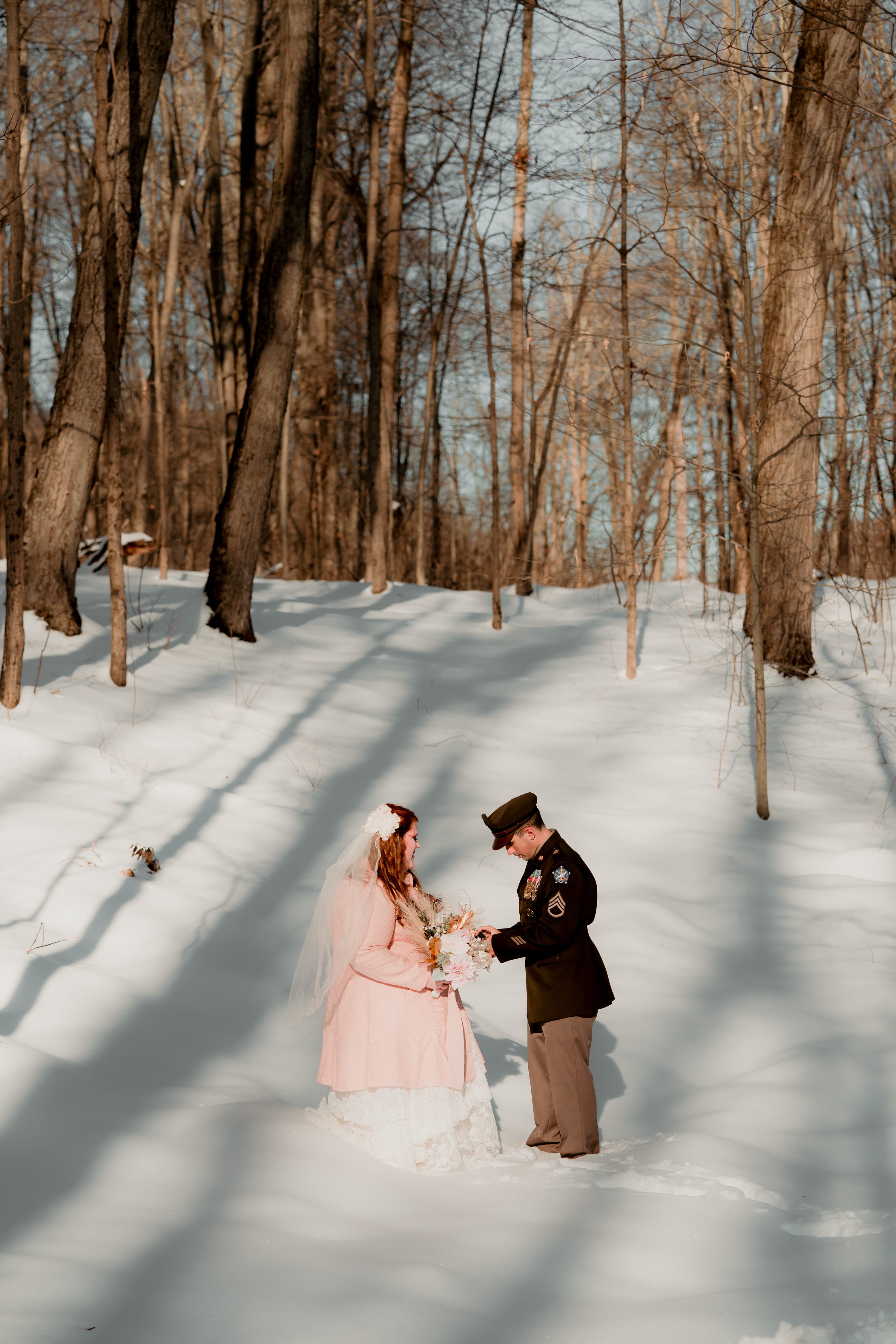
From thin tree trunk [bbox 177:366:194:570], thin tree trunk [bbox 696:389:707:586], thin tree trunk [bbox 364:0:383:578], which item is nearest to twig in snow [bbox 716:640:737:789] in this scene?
thin tree trunk [bbox 696:389:707:586]

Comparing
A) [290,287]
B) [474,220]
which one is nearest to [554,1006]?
[290,287]

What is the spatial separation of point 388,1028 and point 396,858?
687mm

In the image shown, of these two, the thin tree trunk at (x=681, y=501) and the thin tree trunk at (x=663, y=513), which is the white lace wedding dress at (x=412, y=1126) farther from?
the thin tree trunk at (x=681, y=501)

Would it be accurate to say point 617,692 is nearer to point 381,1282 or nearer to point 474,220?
point 474,220

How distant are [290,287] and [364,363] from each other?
43.8 ft

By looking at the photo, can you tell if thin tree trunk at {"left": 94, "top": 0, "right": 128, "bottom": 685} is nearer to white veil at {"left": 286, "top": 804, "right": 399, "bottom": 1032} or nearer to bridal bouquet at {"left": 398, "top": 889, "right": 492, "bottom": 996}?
white veil at {"left": 286, "top": 804, "right": 399, "bottom": 1032}

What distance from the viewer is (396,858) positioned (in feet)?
14.8

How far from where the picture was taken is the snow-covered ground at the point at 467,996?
3.23 metres

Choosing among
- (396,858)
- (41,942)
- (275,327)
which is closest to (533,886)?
(396,858)

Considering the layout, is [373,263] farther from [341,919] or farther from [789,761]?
[341,919]

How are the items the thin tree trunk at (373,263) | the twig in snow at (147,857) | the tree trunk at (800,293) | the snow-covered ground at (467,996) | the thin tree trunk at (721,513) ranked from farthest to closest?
1. the thin tree trunk at (373,263)
2. the tree trunk at (800,293)
3. the thin tree trunk at (721,513)
4. the twig in snow at (147,857)
5. the snow-covered ground at (467,996)

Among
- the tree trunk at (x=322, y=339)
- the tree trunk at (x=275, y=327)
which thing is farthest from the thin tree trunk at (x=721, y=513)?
the tree trunk at (x=322, y=339)

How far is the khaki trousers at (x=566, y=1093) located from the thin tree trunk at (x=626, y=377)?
579 centimetres

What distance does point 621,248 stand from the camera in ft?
35.1
